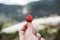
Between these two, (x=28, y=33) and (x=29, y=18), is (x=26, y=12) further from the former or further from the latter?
(x=28, y=33)

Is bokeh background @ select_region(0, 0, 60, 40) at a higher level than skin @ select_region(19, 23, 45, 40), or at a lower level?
higher

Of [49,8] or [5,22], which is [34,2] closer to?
[49,8]

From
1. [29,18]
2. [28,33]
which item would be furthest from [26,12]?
[28,33]

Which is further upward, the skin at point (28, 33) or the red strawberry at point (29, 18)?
the red strawberry at point (29, 18)

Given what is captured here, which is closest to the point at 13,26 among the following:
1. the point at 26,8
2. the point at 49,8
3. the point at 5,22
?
the point at 5,22

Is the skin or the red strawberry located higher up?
the red strawberry
